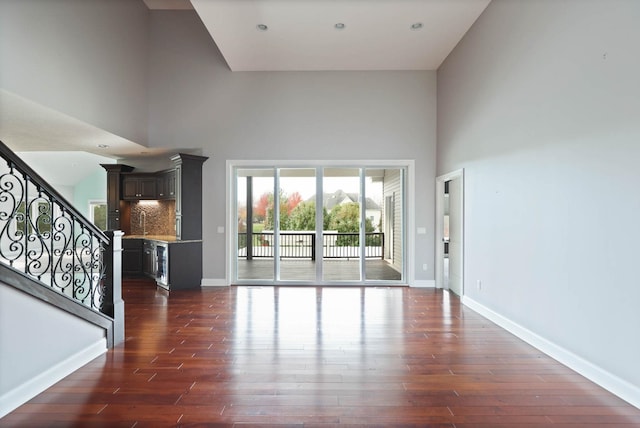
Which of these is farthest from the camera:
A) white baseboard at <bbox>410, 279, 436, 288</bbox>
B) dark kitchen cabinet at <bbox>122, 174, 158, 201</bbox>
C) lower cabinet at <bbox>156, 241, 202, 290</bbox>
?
dark kitchen cabinet at <bbox>122, 174, 158, 201</bbox>

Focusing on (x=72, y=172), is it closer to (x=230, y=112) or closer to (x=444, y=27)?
(x=230, y=112)

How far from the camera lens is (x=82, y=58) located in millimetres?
4527

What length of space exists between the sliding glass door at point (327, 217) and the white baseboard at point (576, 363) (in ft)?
8.35

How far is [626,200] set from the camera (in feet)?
7.91

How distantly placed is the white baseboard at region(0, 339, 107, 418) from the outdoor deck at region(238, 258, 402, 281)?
137 inches

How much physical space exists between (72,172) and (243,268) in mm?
6603

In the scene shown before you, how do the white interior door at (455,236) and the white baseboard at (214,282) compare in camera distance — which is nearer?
the white interior door at (455,236)

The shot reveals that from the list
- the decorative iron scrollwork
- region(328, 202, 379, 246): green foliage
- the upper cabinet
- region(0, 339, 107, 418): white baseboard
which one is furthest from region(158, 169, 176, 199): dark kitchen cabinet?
region(0, 339, 107, 418): white baseboard

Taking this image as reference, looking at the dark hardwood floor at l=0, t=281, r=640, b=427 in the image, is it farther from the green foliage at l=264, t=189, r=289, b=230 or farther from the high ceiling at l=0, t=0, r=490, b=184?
the high ceiling at l=0, t=0, r=490, b=184

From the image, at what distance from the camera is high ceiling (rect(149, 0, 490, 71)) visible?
14.1 feet

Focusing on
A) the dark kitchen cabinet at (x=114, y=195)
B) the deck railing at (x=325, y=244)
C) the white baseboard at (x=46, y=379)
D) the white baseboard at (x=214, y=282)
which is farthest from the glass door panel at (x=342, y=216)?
the dark kitchen cabinet at (x=114, y=195)

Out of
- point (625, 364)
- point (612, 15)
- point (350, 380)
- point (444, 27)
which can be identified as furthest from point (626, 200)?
point (444, 27)

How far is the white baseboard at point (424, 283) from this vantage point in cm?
617

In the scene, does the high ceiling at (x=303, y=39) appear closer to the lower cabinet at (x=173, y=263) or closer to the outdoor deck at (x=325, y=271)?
the lower cabinet at (x=173, y=263)
